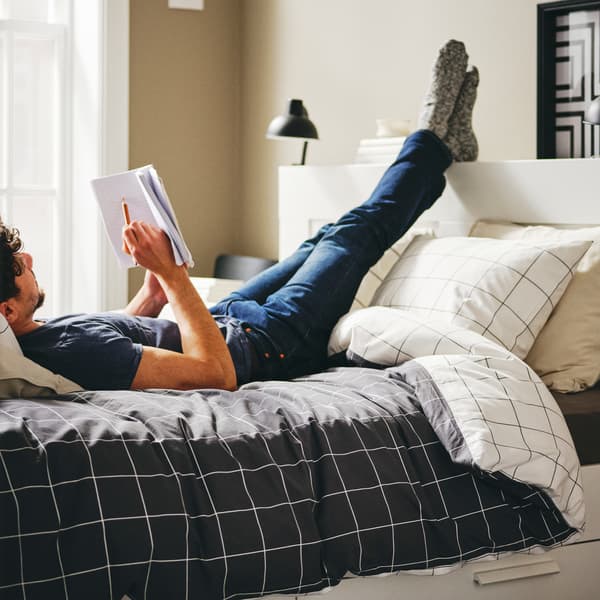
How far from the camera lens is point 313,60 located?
3.88 metres

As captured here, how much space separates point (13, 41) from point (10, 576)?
10.1 ft

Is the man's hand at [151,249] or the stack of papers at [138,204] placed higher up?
the stack of papers at [138,204]

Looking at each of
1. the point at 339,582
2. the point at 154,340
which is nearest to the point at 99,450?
the point at 339,582

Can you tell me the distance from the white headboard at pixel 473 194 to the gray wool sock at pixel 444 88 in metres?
0.15

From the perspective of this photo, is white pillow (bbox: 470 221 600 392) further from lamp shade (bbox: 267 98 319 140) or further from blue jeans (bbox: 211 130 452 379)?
lamp shade (bbox: 267 98 319 140)

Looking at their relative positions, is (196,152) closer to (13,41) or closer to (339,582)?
(13,41)

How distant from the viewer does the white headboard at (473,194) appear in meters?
2.42

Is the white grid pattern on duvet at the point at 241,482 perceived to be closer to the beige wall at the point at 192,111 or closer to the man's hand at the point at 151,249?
the man's hand at the point at 151,249

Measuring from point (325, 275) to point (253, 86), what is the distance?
2122 mm

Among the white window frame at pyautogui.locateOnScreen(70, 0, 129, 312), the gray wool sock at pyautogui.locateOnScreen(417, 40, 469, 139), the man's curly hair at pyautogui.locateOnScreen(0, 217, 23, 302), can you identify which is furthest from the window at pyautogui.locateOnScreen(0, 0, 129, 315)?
the man's curly hair at pyautogui.locateOnScreen(0, 217, 23, 302)

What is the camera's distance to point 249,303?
2.38 m

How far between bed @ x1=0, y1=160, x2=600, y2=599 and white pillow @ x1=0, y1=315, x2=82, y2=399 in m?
0.06

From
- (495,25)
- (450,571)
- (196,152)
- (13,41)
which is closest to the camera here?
(450,571)

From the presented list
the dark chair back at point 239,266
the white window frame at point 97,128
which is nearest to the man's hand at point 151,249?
the dark chair back at point 239,266
